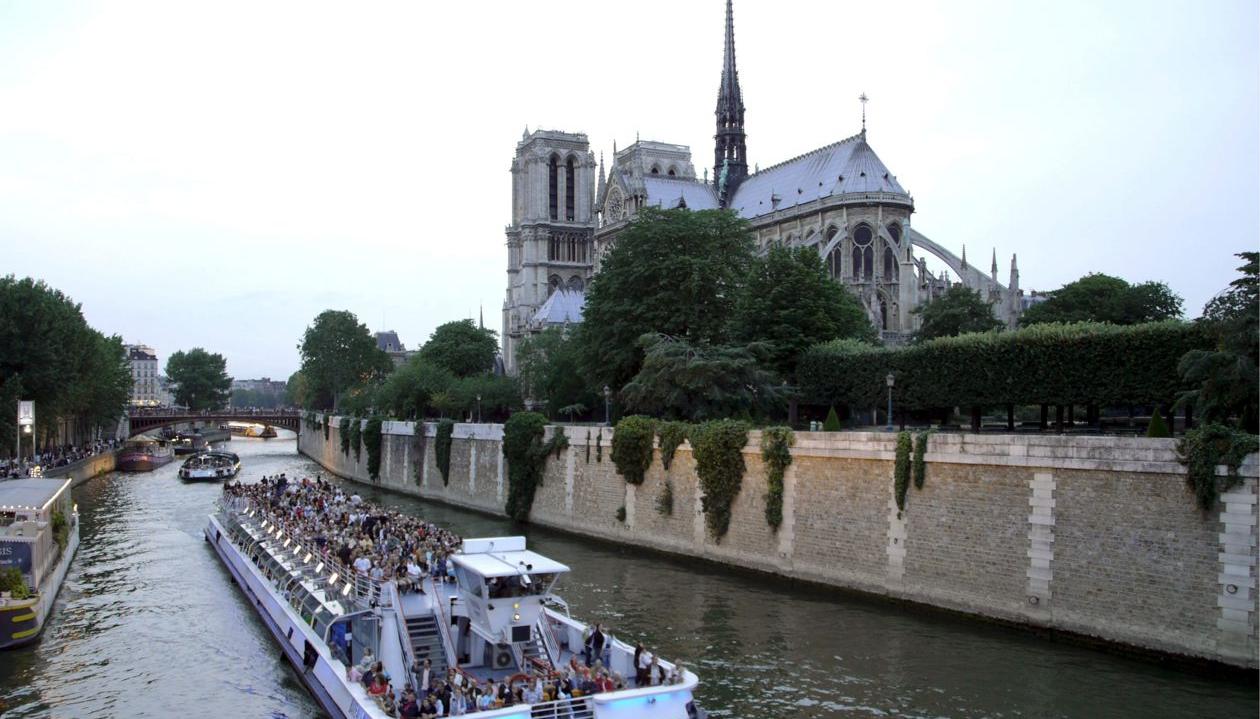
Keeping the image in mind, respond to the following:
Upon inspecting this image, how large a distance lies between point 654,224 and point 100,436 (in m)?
75.3

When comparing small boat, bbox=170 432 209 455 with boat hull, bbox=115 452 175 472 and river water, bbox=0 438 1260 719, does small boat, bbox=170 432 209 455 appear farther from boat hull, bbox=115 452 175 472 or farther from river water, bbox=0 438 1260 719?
river water, bbox=0 438 1260 719

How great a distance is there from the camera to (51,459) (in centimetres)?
6178

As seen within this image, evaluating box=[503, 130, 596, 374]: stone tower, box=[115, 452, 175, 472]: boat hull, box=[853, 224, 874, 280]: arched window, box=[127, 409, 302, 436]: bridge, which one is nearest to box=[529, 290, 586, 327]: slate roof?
box=[503, 130, 596, 374]: stone tower

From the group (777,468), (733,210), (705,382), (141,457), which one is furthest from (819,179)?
(777,468)

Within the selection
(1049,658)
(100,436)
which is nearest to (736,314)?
(1049,658)

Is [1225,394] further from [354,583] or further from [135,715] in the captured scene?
[135,715]

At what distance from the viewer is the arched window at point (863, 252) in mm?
77188

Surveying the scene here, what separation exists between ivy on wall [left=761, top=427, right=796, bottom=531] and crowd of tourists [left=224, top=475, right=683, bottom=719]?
31.4ft

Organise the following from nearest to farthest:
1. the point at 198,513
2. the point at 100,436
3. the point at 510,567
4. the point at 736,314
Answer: the point at 510,567 < the point at 736,314 < the point at 198,513 < the point at 100,436

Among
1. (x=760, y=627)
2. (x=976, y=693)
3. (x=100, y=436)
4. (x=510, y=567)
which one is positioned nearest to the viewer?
(x=510, y=567)

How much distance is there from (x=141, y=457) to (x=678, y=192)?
50.2m

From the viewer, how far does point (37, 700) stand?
20.5 metres

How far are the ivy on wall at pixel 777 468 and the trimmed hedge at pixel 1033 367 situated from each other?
24.6 feet

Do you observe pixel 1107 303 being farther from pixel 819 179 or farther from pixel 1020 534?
pixel 1020 534
